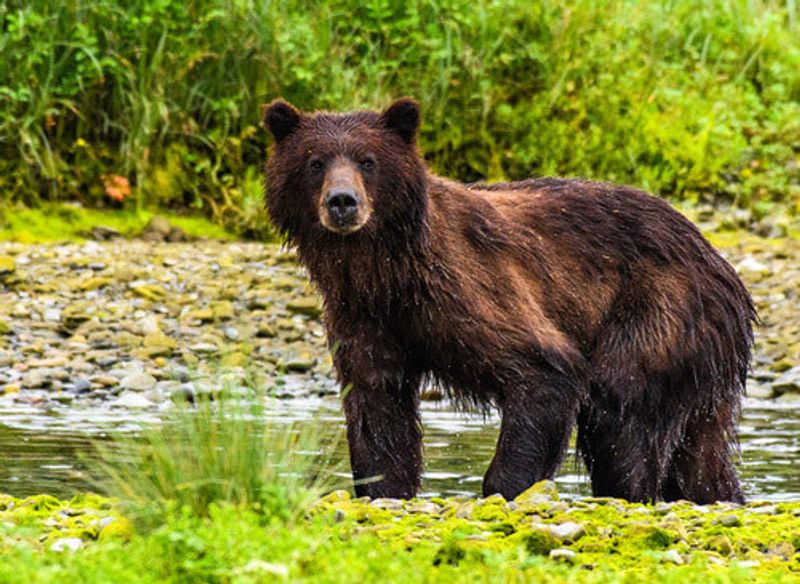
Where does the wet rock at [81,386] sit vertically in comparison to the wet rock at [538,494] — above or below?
below

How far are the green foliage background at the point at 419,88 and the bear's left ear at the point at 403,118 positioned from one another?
6348mm

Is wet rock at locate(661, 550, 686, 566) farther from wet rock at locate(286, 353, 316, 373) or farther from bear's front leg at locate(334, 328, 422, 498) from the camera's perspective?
wet rock at locate(286, 353, 316, 373)

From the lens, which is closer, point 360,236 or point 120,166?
point 360,236

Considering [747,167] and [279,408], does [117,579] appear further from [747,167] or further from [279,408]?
[747,167]

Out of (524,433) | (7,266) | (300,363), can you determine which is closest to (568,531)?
(524,433)

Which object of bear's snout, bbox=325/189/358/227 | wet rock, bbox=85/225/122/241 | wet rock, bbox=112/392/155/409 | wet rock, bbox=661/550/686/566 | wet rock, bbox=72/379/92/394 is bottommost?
wet rock, bbox=112/392/155/409

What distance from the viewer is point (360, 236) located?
260 inches

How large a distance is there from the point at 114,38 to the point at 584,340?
7.20 meters

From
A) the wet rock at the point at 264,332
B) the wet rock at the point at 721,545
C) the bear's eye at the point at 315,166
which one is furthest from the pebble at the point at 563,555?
the wet rock at the point at 264,332

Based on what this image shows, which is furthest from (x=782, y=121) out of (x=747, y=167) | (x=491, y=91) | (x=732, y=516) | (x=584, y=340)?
(x=732, y=516)

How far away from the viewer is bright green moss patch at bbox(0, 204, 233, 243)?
12836 millimetres

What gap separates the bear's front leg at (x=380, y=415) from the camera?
21.8 feet

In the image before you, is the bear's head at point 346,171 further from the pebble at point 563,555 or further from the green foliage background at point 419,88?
the green foliage background at point 419,88

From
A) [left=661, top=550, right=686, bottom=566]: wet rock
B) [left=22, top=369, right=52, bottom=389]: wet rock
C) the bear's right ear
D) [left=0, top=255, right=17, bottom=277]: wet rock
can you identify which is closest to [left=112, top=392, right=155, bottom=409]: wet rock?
[left=22, top=369, right=52, bottom=389]: wet rock
